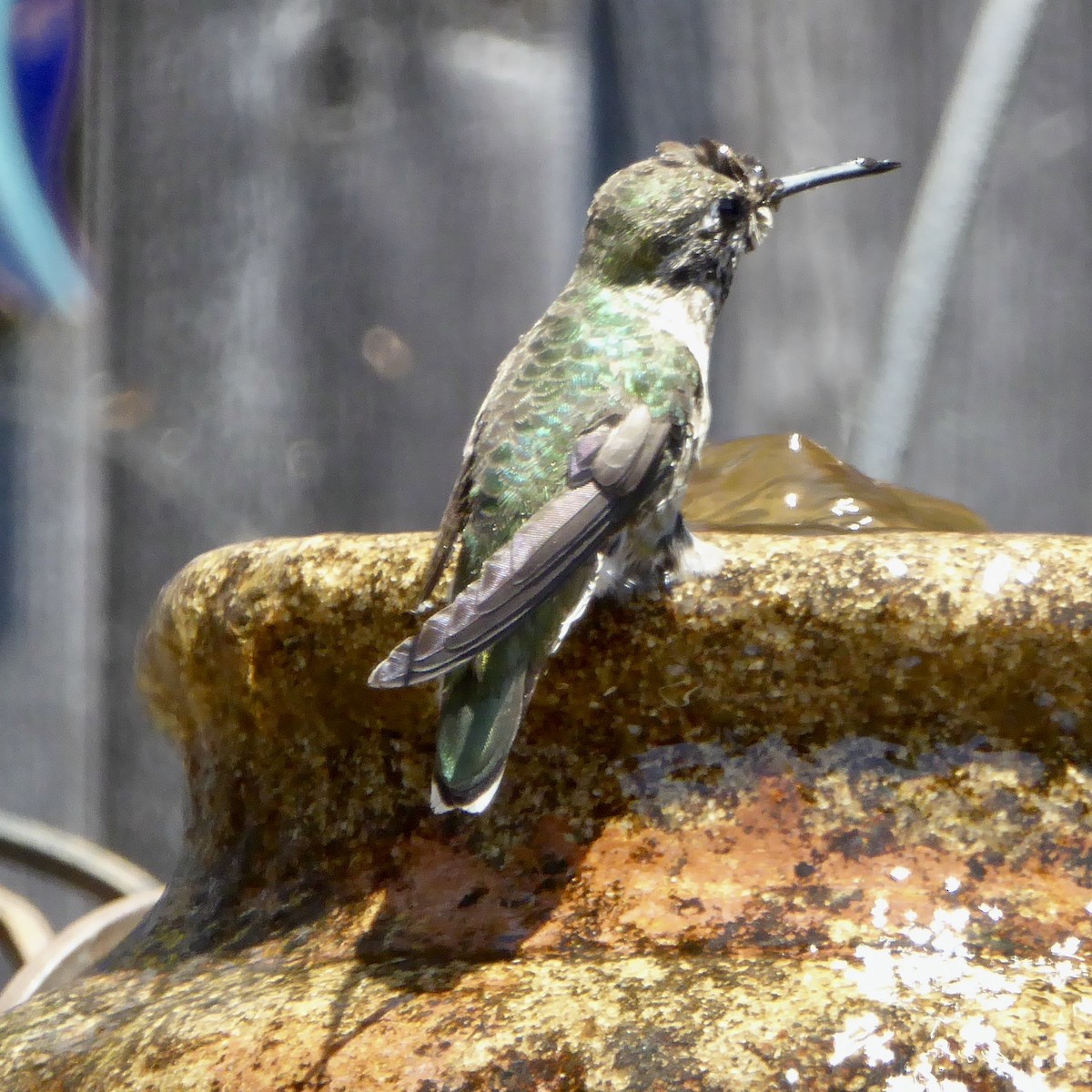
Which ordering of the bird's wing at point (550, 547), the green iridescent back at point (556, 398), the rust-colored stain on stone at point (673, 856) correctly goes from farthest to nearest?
the green iridescent back at point (556, 398) < the bird's wing at point (550, 547) < the rust-colored stain on stone at point (673, 856)

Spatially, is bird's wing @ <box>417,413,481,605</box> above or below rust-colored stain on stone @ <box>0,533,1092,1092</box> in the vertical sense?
above

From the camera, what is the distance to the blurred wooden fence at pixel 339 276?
3486mm

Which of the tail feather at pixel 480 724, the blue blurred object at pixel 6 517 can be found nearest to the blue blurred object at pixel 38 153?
the blue blurred object at pixel 6 517

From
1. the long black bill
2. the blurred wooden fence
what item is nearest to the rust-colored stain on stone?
the long black bill

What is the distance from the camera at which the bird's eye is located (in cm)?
259

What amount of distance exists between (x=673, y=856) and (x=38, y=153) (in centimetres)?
269

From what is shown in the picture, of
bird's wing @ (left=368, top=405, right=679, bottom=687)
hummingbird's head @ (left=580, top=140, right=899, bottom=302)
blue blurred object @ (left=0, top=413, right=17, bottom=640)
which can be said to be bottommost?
blue blurred object @ (left=0, top=413, right=17, bottom=640)

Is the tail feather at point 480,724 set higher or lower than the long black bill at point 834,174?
lower

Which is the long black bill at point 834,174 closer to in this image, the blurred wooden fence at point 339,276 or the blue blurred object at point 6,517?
the blurred wooden fence at point 339,276

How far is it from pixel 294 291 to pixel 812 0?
55.7 inches

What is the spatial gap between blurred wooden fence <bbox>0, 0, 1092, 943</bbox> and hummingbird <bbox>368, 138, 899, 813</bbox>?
0.91m

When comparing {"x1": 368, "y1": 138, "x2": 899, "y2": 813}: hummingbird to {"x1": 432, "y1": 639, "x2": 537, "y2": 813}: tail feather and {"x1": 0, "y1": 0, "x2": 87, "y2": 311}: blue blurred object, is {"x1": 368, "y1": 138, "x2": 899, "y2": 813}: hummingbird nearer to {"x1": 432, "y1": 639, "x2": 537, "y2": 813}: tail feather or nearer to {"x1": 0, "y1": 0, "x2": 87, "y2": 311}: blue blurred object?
{"x1": 432, "y1": 639, "x2": 537, "y2": 813}: tail feather

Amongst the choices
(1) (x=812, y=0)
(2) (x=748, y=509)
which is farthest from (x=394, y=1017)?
(1) (x=812, y=0)

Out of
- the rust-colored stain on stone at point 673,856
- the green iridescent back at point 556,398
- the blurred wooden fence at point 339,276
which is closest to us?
the rust-colored stain on stone at point 673,856
